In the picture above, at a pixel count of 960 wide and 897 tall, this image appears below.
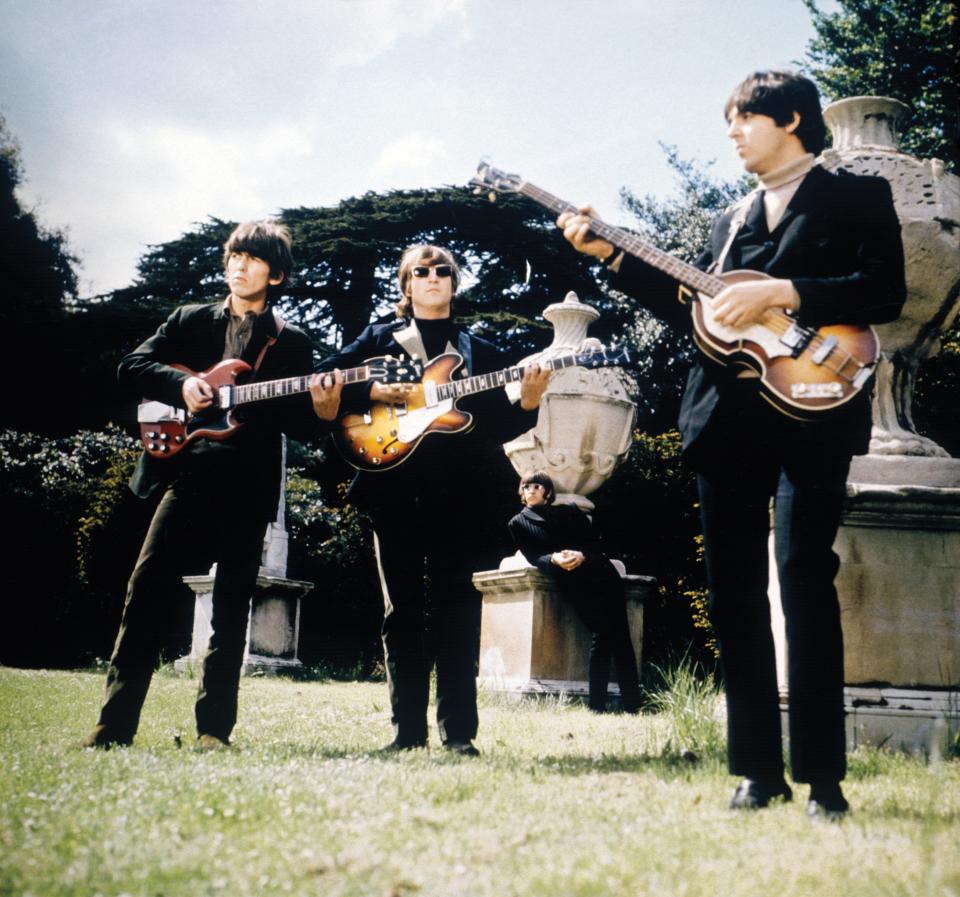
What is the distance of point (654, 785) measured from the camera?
264cm

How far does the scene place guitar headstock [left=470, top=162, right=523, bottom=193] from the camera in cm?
346

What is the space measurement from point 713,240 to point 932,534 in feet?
5.72

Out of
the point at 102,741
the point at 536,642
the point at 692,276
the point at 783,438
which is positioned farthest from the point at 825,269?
the point at 536,642

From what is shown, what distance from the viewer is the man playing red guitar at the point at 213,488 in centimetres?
342

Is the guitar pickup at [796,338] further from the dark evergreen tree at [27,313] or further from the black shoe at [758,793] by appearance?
the dark evergreen tree at [27,313]

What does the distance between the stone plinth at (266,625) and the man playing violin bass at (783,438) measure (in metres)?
7.42

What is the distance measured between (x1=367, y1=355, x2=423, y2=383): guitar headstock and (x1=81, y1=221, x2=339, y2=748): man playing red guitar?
203 mm

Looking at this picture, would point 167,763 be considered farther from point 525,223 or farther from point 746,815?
point 525,223

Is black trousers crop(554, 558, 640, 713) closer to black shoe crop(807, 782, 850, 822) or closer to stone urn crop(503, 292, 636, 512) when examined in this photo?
stone urn crop(503, 292, 636, 512)

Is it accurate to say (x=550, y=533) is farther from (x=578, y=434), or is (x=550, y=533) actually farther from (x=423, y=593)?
(x=423, y=593)

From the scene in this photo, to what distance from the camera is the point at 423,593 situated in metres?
3.59

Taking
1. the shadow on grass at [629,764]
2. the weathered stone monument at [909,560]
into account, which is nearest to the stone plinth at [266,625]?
the shadow on grass at [629,764]

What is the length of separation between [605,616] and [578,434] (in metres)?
1.54

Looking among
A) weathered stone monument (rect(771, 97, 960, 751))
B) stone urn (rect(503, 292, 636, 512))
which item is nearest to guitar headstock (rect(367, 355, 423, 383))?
weathered stone monument (rect(771, 97, 960, 751))
